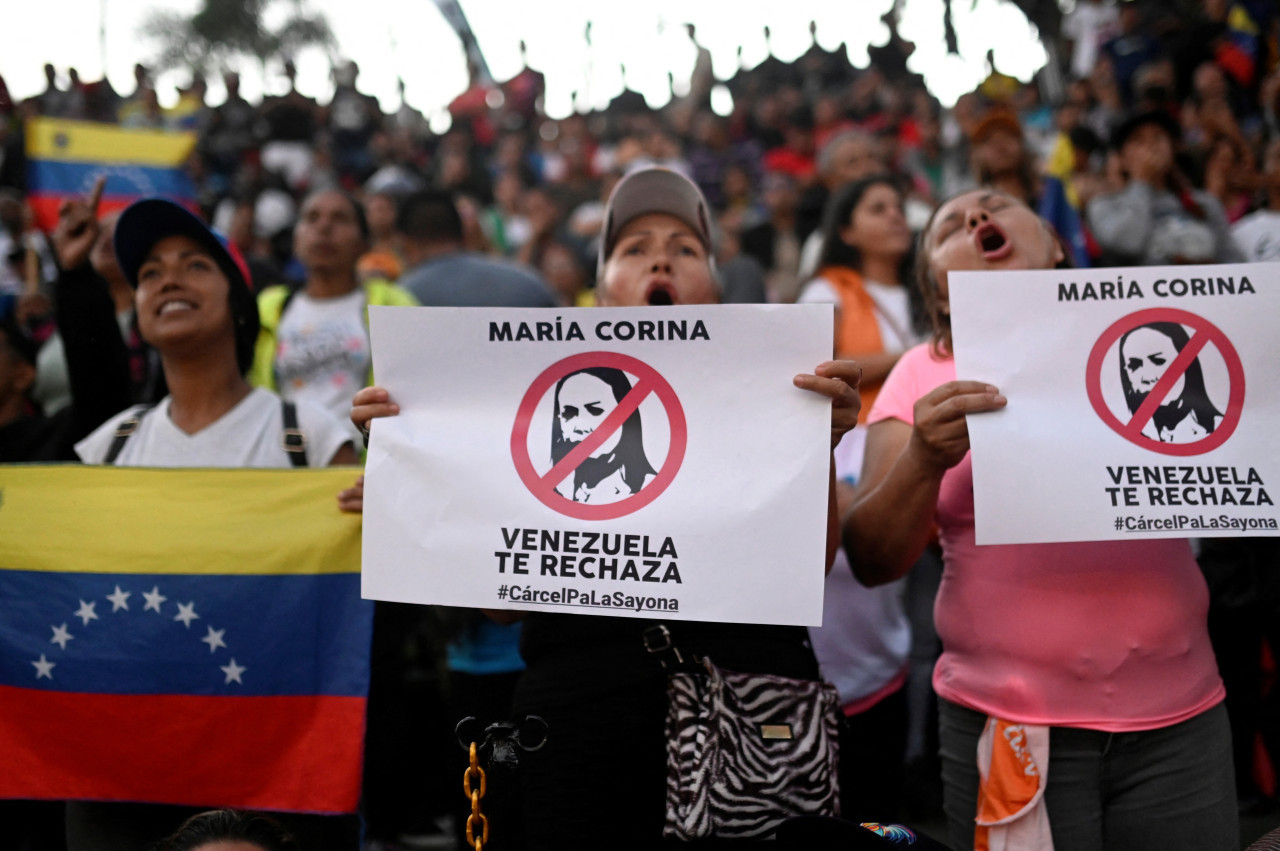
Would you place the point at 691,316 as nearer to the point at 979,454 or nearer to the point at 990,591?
the point at 979,454

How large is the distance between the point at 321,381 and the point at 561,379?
234cm

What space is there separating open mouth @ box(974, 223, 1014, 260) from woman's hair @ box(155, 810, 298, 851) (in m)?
2.17

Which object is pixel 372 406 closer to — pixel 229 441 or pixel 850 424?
pixel 229 441

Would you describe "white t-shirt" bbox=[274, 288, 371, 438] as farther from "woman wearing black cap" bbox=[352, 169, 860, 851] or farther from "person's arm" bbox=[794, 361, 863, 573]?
"person's arm" bbox=[794, 361, 863, 573]

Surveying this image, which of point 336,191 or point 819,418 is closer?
point 819,418

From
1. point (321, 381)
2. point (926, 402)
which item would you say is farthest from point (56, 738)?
point (926, 402)

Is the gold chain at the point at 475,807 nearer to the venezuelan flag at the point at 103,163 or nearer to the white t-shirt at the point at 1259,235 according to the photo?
the white t-shirt at the point at 1259,235

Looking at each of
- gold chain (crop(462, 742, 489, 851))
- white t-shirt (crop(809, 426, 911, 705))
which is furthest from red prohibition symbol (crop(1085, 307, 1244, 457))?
gold chain (crop(462, 742, 489, 851))

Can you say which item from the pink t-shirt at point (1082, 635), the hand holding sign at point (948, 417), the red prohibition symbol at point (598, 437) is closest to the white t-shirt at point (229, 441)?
the red prohibition symbol at point (598, 437)

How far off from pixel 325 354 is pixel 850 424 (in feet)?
9.18

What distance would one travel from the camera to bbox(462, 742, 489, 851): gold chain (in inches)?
83.2

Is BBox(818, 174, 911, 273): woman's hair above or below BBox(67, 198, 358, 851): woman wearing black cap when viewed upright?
above

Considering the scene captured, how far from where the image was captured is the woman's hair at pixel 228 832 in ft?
7.84

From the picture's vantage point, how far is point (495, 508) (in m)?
2.38
